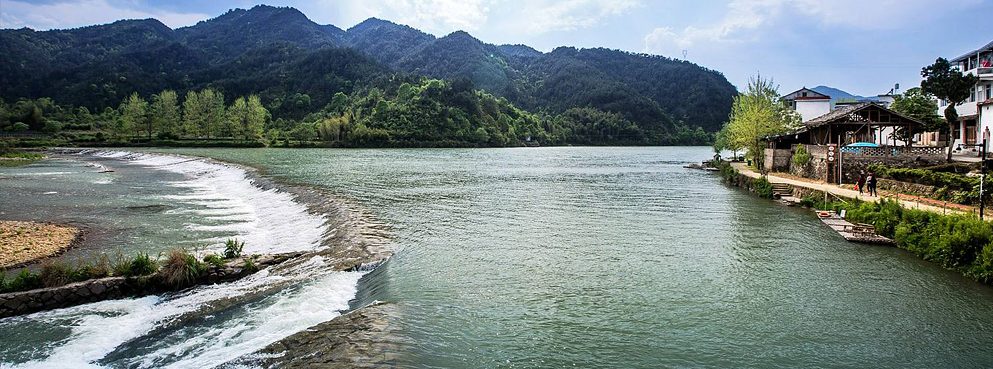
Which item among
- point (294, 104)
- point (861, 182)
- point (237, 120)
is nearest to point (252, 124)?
point (237, 120)

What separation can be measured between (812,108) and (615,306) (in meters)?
61.2

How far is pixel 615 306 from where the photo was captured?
1035 cm

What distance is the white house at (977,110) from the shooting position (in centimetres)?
3102

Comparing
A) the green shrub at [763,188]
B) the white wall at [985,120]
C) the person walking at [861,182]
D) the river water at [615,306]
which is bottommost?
the river water at [615,306]

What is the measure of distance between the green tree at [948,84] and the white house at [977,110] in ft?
1.55

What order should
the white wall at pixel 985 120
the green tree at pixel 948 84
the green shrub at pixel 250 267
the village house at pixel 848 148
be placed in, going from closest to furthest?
the green shrub at pixel 250 267 < the village house at pixel 848 148 < the white wall at pixel 985 120 < the green tree at pixel 948 84

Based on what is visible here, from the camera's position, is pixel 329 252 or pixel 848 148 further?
pixel 848 148

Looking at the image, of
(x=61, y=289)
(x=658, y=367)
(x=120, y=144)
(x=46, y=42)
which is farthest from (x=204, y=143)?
(x=46, y=42)

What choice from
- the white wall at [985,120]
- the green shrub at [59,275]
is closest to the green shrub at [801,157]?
the white wall at [985,120]

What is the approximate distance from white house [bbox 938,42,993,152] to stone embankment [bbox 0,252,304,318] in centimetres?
3686

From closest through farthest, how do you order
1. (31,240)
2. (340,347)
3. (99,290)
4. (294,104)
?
(340,347) < (99,290) < (31,240) < (294,104)

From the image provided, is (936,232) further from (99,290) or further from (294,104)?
(294,104)

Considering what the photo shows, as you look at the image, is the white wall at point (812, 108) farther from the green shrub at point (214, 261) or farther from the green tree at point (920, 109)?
the green shrub at point (214, 261)

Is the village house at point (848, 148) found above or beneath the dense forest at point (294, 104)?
beneath
